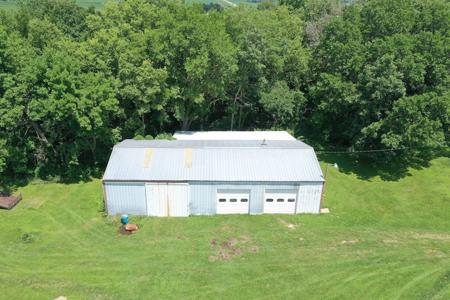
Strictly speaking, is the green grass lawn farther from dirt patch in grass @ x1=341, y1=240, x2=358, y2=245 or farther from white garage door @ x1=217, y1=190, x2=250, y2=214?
white garage door @ x1=217, y1=190, x2=250, y2=214

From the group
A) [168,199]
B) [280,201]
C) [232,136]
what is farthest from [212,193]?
[232,136]

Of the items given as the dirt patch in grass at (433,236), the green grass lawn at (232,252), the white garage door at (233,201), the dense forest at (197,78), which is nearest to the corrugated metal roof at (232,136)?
the dense forest at (197,78)

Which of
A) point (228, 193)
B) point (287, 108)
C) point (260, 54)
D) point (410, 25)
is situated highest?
point (410, 25)

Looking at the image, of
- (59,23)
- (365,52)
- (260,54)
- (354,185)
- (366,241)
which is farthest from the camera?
(59,23)

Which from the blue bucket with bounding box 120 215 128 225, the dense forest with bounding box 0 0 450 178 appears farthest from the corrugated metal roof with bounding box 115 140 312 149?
the blue bucket with bounding box 120 215 128 225

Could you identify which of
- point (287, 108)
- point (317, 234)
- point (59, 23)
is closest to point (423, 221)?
point (317, 234)

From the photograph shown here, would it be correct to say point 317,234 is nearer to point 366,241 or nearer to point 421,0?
point 366,241
